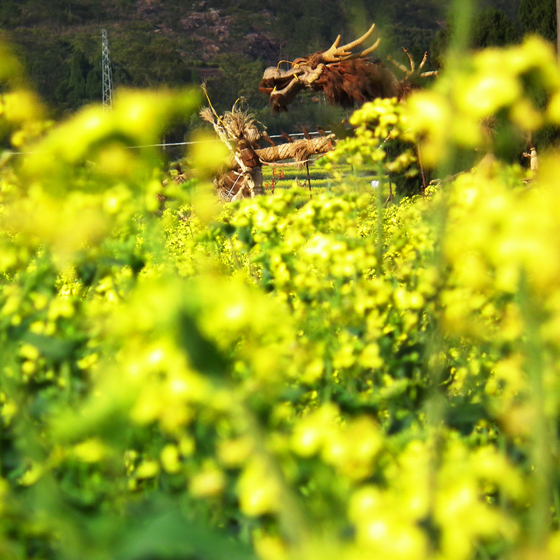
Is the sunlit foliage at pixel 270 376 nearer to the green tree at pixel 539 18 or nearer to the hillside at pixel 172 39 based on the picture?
the green tree at pixel 539 18

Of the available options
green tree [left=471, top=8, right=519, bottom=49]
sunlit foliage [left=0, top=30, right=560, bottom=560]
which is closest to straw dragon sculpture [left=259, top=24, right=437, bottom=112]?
sunlit foliage [left=0, top=30, right=560, bottom=560]

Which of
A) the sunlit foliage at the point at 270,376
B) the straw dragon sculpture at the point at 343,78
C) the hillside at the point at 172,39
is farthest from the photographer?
the hillside at the point at 172,39

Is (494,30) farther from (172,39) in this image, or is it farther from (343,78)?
(172,39)

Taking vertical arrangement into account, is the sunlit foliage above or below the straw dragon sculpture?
above

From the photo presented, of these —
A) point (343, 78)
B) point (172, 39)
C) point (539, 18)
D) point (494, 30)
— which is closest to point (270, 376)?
point (343, 78)

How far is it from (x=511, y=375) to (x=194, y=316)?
3.29 feet

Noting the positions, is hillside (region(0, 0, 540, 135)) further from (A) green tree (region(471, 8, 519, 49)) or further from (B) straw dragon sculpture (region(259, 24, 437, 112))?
(B) straw dragon sculpture (region(259, 24, 437, 112))

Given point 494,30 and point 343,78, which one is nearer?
point 343,78

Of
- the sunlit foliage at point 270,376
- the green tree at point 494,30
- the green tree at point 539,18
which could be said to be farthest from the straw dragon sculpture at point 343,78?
the green tree at point 494,30

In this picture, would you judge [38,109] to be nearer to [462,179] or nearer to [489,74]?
[489,74]

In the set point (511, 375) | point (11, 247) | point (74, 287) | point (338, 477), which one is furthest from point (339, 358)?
point (74, 287)

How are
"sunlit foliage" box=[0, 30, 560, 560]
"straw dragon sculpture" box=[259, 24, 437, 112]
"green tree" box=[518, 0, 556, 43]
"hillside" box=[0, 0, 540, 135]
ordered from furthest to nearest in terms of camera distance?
"hillside" box=[0, 0, 540, 135], "green tree" box=[518, 0, 556, 43], "straw dragon sculpture" box=[259, 24, 437, 112], "sunlit foliage" box=[0, 30, 560, 560]

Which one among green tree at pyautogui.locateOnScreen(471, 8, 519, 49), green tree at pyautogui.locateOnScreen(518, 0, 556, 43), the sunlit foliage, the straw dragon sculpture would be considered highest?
the sunlit foliage

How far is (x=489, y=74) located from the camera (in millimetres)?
995
